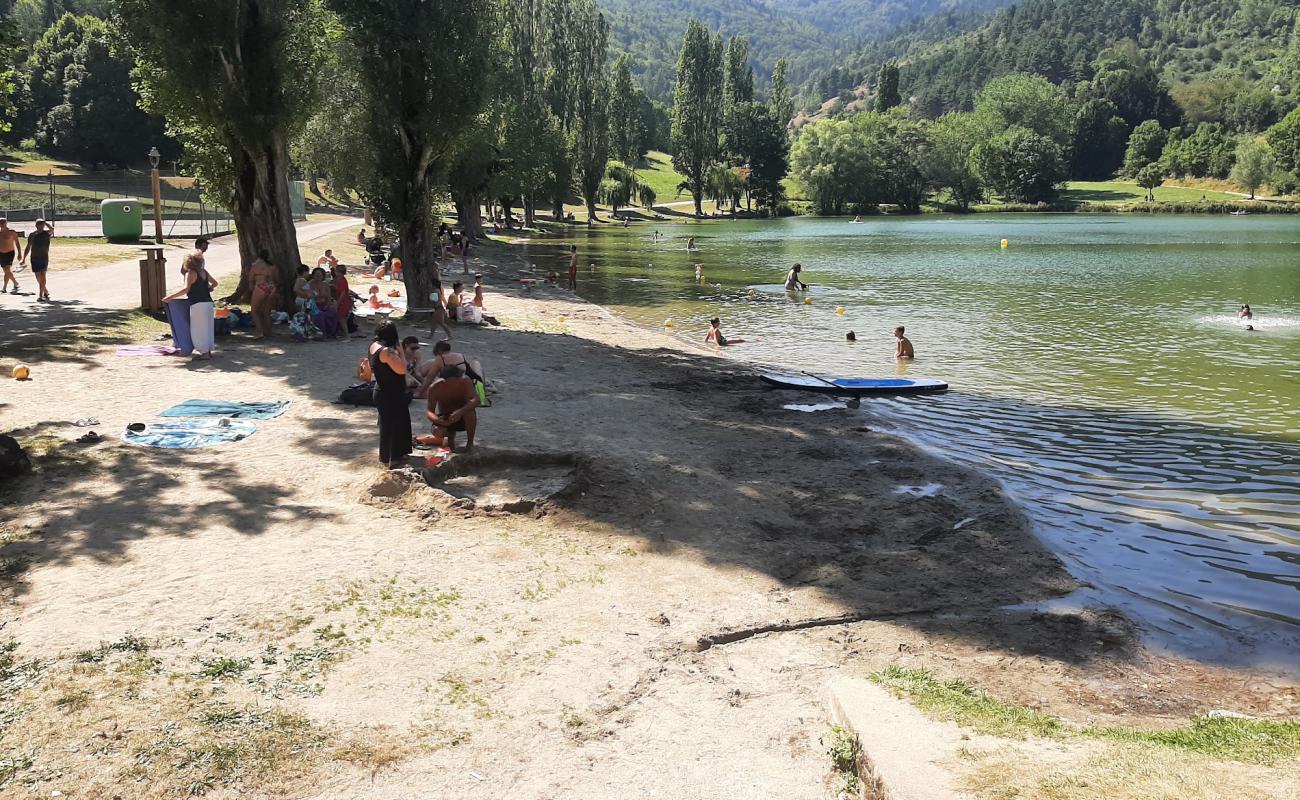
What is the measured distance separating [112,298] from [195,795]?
21.0 m

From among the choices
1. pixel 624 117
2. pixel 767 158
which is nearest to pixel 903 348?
pixel 624 117

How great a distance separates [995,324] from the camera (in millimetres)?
30250

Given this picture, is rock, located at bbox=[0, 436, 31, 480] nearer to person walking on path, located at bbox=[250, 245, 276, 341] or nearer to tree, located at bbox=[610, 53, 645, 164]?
person walking on path, located at bbox=[250, 245, 276, 341]

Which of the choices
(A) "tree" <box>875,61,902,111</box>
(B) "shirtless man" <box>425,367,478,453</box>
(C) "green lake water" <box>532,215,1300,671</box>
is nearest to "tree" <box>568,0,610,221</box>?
(C) "green lake water" <box>532,215,1300,671</box>

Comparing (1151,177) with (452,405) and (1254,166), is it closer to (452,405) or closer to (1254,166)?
(1254,166)

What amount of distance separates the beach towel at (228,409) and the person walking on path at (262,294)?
561cm

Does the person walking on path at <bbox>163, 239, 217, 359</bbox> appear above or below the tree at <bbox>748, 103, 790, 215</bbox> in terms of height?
below

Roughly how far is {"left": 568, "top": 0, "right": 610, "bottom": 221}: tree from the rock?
272 ft

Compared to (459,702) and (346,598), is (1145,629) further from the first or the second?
(346,598)

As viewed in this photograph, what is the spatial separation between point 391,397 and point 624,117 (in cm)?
12086

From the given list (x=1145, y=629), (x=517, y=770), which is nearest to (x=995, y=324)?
(x=1145, y=629)

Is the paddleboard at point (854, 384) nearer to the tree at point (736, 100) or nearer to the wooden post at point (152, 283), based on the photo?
the wooden post at point (152, 283)

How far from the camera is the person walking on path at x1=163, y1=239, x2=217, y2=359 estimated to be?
17188mm

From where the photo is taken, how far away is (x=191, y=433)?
12.6 m
